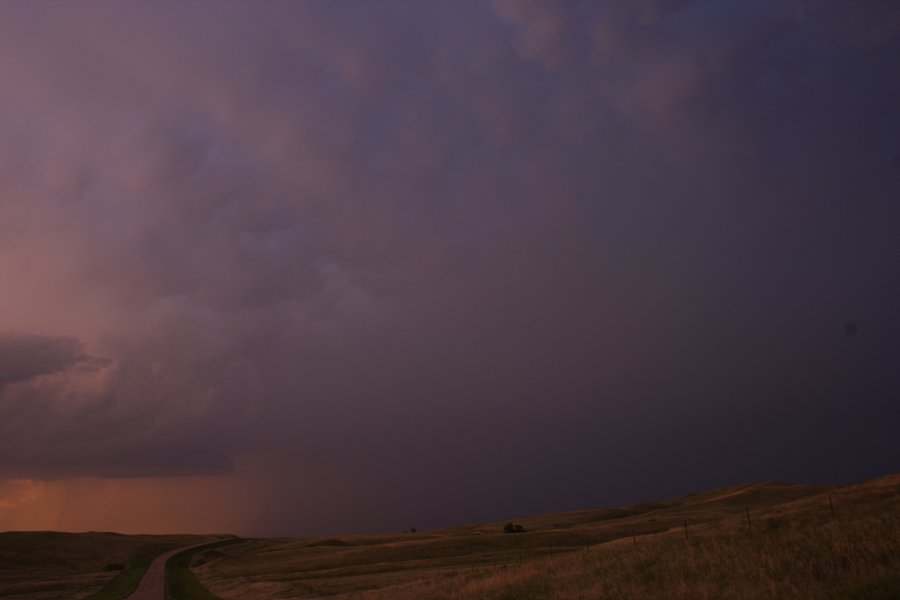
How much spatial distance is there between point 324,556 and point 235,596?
89.1ft

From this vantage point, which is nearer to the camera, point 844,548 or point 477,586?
point 844,548

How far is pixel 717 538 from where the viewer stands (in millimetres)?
29578

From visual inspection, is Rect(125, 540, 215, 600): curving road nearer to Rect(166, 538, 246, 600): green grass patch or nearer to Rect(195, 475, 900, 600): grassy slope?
Rect(166, 538, 246, 600): green grass patch

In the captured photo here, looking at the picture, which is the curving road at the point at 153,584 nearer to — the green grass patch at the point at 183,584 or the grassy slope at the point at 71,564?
the green grass patch at the point at 183,584

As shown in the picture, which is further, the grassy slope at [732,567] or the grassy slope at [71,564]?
the grassy slope at [71,564]

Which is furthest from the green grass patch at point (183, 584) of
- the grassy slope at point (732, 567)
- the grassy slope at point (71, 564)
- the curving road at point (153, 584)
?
the grassy slope at point (71, 564)

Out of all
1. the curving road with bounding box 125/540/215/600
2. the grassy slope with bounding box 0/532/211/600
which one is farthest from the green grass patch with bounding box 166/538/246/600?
the grassy slope with bounding box 0/532/211/600

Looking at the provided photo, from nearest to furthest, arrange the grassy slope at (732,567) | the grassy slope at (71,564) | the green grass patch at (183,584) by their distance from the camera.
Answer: the grassy slope at (732,567) < the green grass patch at (183,584) < the grassy slope at (71,564)

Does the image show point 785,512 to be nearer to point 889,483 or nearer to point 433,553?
point 889,483

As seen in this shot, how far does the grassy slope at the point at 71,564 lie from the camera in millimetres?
63094

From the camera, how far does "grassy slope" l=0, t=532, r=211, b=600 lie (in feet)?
207

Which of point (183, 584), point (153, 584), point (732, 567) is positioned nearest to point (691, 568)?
point (732, 567)

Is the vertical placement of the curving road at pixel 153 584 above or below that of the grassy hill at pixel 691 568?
below

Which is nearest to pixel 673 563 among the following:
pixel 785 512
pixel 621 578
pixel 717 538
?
pixel 621 578
